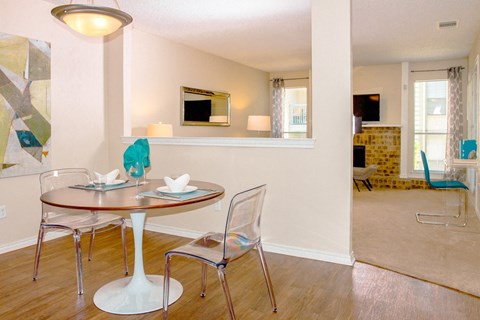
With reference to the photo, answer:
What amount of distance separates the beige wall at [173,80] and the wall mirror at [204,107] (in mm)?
88

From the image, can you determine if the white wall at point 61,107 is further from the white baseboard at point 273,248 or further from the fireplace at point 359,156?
the fireplace at point 359,156

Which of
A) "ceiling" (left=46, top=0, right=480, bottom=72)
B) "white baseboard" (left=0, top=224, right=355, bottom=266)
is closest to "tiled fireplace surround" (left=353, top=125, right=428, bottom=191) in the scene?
"ceiling" (left=46, top=0, right=480, bottom=72)

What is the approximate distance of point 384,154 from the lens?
24.5 ft

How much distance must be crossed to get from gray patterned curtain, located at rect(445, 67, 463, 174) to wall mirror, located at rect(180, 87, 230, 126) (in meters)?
4.05

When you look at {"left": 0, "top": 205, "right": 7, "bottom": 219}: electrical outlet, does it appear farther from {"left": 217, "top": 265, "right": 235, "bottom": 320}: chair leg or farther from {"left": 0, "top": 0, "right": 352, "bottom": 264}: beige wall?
{"left": 217, "top": 265, "right": 235, "bottom": 320}: chair leg

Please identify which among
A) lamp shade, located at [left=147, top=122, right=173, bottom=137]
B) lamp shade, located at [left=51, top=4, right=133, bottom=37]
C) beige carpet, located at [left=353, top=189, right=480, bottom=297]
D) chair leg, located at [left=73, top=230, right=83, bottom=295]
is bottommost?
beige carpet, located at [left=353, top=189, right=480, bottom=297]

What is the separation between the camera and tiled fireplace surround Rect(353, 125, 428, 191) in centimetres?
737

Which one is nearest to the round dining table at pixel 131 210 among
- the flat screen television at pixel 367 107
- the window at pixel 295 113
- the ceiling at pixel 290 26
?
the ceiling at pixel 290 26

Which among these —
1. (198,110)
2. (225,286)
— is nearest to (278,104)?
(198,110)

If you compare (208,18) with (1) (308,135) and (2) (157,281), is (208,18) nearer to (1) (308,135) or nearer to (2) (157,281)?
(2) (157,281)

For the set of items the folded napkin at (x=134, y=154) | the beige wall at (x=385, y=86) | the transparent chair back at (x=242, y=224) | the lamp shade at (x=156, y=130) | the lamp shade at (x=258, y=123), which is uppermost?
the beige wall at (x=385, y=86)

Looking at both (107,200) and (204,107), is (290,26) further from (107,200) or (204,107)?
(107,200)

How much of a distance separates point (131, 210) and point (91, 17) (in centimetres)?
120

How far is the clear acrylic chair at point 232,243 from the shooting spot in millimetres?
1885
